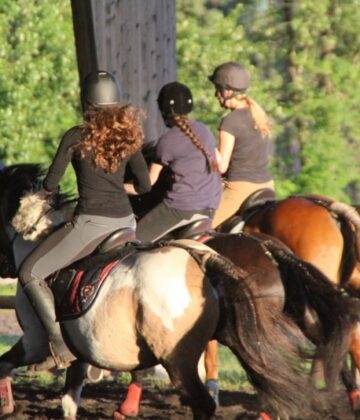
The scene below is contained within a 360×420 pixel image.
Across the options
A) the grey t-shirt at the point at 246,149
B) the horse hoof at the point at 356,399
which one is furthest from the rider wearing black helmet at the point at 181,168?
the horse hoof at the point at 356,399

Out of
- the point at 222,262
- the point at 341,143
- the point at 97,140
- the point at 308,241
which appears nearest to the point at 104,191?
the point at 97,140

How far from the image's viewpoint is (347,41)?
3262 centimetres

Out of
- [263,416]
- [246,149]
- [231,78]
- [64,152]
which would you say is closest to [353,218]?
[246,149]

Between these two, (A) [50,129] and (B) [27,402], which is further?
(A) [50,129]

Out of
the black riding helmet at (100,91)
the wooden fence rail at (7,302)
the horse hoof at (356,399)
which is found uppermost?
the black riding helmet at (100,91)

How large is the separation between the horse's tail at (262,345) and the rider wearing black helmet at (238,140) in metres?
2.80

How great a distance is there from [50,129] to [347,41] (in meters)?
7.64

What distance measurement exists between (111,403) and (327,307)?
3.26 meters

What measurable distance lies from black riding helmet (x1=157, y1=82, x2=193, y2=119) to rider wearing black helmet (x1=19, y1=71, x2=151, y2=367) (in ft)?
3.93

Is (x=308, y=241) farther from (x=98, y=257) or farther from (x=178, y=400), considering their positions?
(x=98, y=257)

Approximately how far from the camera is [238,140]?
11.3 metres

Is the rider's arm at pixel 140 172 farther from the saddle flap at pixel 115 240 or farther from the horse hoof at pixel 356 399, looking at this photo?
the horse hoof at pixel 356 399

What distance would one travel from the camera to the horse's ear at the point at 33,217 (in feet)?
30.2

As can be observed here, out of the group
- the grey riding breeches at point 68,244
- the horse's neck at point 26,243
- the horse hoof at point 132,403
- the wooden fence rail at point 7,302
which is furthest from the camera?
the wooden fence rail at point 7,302
